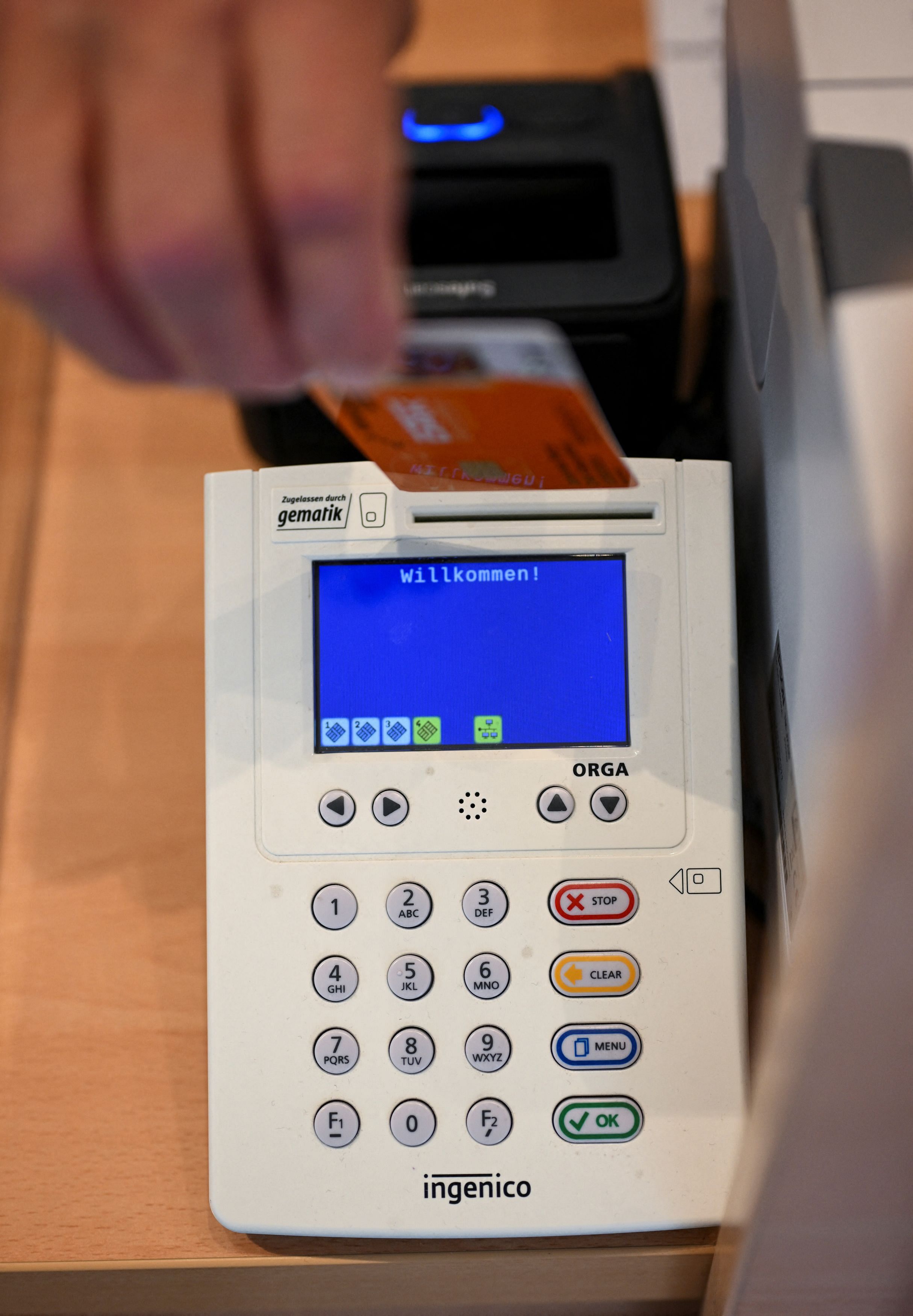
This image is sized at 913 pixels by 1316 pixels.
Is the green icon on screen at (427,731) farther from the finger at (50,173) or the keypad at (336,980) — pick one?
the finger at (50,173)

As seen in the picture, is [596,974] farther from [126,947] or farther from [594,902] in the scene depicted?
[126,947]

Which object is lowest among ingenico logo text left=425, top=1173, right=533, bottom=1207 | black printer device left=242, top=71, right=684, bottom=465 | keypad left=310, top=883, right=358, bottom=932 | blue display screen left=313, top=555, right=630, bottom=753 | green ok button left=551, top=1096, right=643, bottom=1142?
ingenico logo text left=425, top=1173, right=533, bottom=1207

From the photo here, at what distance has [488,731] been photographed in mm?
438

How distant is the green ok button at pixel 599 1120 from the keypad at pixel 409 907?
0.08 metres

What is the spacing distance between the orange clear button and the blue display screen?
0.26 feet

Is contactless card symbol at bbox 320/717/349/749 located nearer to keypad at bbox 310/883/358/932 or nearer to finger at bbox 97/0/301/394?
keypad at bbox 310/883/358/932

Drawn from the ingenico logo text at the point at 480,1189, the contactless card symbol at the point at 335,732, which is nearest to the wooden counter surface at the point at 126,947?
the ingenico logo text at the point at 480,1189

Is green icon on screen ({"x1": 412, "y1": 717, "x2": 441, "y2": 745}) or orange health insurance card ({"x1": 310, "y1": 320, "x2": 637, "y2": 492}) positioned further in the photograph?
green icon on screen ({"x1": 412, "y1": 717, "x2": 441, "y2": 745})

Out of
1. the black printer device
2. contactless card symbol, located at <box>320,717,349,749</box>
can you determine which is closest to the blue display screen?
contactless card symbol, located at <box>320,717,349,749</box>

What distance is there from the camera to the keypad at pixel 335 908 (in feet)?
1.39

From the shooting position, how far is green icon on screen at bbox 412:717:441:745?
1.43 feet

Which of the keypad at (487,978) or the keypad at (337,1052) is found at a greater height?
the keypad at (487,978)

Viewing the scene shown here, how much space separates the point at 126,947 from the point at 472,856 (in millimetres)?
182

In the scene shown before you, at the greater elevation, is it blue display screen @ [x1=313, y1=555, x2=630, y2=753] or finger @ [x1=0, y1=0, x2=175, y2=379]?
finger @ [x1=0, y1=0, x2=175, y2=379]
